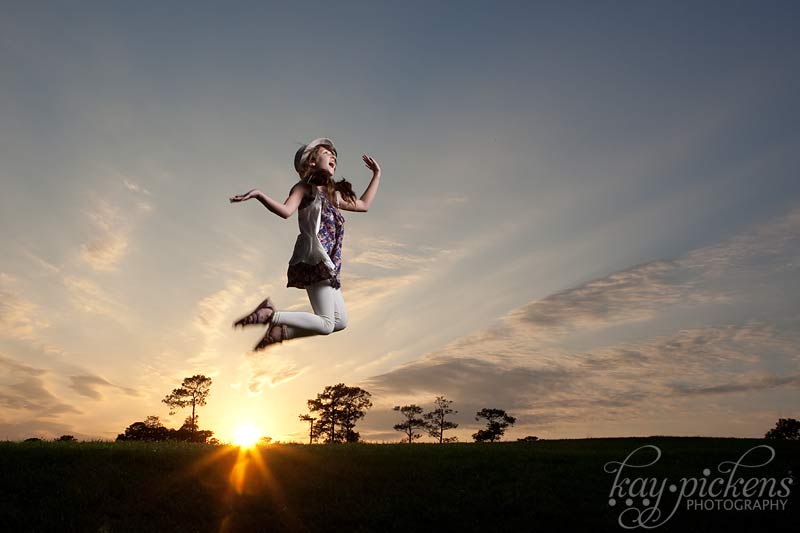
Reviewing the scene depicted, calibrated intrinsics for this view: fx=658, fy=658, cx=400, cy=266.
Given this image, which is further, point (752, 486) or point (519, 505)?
point (752, 486)

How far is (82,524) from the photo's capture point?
38.2 feet

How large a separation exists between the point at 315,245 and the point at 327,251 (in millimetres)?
300

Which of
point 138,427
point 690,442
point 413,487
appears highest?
point 138,427

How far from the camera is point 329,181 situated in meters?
8.71

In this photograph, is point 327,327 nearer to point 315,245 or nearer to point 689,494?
point 315,245

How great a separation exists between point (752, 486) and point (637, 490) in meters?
2.69

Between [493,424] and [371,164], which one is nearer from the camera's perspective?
[371,164]

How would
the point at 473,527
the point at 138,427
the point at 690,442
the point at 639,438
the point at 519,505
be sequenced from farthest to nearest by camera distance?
the point at 138,427 → the point at 639,438 → the point at 690,442 → the point at 519,505 → the point at 473,527

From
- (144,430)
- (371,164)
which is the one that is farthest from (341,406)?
(371,164)

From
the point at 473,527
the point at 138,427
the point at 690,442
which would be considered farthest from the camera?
the point at 138,427

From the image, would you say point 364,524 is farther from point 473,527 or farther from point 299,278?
point 299,278

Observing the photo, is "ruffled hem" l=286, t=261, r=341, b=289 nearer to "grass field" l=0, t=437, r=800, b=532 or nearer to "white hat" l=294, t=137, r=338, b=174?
"white hat" l=294, t=137, r=338, b=174

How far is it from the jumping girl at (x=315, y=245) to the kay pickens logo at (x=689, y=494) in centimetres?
746

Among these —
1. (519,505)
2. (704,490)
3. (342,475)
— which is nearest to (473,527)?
(519,505)
